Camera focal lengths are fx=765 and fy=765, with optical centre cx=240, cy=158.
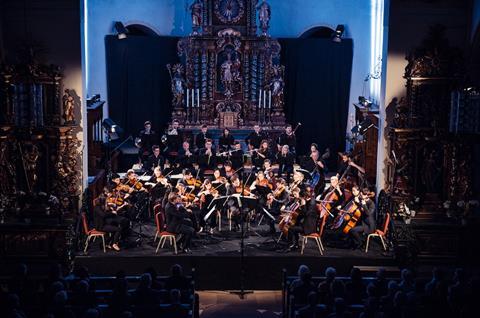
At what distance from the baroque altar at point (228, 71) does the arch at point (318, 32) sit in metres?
1.61

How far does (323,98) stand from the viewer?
22.7 meters

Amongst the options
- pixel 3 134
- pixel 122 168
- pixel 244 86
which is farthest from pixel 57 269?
pixel 244 86

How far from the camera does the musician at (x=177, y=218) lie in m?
14.4

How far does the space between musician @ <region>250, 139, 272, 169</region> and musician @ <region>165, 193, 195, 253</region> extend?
443cm

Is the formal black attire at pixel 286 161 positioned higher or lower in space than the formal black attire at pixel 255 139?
lower

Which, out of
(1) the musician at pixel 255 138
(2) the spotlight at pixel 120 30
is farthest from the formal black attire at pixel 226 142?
(2) the spotlight at pixel 120 30

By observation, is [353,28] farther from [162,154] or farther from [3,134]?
[3,134]

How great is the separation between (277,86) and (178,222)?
8558 millimetres

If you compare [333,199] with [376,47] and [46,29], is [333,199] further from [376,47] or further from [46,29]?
[376,47]

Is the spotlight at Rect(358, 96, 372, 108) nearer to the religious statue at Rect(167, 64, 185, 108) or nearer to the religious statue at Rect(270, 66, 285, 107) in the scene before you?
the religious statue at Rect(270, 66, 285, 107)

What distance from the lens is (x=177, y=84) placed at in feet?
72.3

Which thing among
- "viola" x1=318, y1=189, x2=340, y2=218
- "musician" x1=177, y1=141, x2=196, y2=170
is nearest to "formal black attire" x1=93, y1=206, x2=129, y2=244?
"musician" x1=177, y1=141, x2=196, y2=170

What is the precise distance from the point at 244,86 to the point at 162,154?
13.2ft

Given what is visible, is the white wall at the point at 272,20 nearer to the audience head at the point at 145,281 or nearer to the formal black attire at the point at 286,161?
the formal black attire at the point at 286,161
